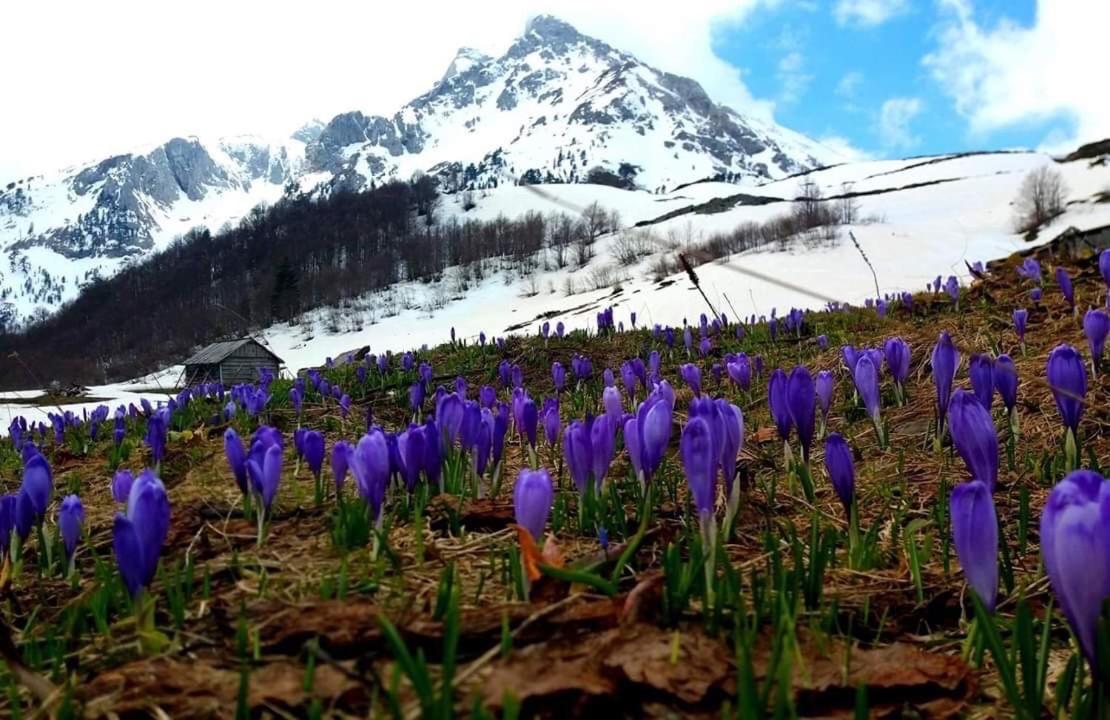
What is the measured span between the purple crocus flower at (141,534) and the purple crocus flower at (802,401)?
1417 mm

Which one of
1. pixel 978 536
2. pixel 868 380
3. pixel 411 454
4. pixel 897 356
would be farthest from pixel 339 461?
pixel 897 356

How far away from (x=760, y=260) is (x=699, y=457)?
38.3 meters

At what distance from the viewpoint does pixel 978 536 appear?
984mm

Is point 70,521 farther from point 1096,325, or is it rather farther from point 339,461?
point 1096,325

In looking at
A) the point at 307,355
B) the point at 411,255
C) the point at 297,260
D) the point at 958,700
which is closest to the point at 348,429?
the point at 958,700

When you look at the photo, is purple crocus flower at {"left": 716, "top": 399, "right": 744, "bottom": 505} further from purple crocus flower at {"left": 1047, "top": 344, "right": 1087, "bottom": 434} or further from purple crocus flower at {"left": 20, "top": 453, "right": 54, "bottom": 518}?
purple crocus flower at {"left": 20, "top": 453, "right": 54, "bottom": 518}

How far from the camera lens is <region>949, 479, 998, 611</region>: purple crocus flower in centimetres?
98

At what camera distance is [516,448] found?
141 inches

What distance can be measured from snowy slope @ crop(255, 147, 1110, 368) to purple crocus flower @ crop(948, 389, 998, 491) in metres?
4.19

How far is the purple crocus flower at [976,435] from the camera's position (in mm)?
1388

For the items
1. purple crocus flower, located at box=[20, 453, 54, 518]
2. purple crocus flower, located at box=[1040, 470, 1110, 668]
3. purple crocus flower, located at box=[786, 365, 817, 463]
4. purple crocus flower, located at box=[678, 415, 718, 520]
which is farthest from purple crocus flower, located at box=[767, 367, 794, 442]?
purple crocus flower, located at box=[20, 453, 54, 518]

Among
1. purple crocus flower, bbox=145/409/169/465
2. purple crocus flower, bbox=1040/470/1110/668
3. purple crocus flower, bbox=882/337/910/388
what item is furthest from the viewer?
purple crocus flower, bbox=882/337/910/388

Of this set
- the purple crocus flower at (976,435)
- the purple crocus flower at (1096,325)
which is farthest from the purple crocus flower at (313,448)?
the purple crocus flower at (1096,325)

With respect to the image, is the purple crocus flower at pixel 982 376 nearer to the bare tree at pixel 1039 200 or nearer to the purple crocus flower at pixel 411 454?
the purple crocus flower at pixel 411 454
